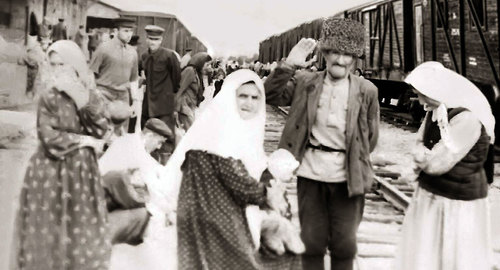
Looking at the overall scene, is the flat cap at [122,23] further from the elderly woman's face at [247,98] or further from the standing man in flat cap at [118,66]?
the elderly woman's face at [247,98]

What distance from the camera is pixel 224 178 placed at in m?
2.69

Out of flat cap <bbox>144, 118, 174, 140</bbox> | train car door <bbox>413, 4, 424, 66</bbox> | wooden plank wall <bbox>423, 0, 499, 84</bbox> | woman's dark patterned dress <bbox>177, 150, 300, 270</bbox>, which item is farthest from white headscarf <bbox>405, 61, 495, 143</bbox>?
train car door <bbox>413, 4, 424, 66</bbox>

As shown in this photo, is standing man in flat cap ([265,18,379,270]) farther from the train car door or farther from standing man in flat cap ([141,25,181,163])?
the train car door

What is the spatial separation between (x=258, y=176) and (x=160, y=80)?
1092mm

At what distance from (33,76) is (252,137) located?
1.01 metres

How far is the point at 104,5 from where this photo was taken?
124 inches

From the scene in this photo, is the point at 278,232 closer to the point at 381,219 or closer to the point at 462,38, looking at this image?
the point at 381,219

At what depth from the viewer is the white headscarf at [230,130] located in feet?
8.63

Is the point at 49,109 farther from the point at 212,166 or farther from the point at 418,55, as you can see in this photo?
the point at 418,55

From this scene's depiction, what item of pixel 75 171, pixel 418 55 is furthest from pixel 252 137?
pixel 418 55

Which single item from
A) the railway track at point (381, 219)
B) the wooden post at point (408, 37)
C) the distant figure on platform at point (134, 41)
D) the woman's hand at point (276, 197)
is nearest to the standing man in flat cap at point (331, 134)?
the woman's hand at point (276, 197)

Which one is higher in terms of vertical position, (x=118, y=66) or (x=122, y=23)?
(x=122, y=23)

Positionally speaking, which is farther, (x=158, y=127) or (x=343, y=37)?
(x=158, y=127)

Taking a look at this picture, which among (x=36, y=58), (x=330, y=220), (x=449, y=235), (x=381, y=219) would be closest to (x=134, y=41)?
(x=36, y=58)
